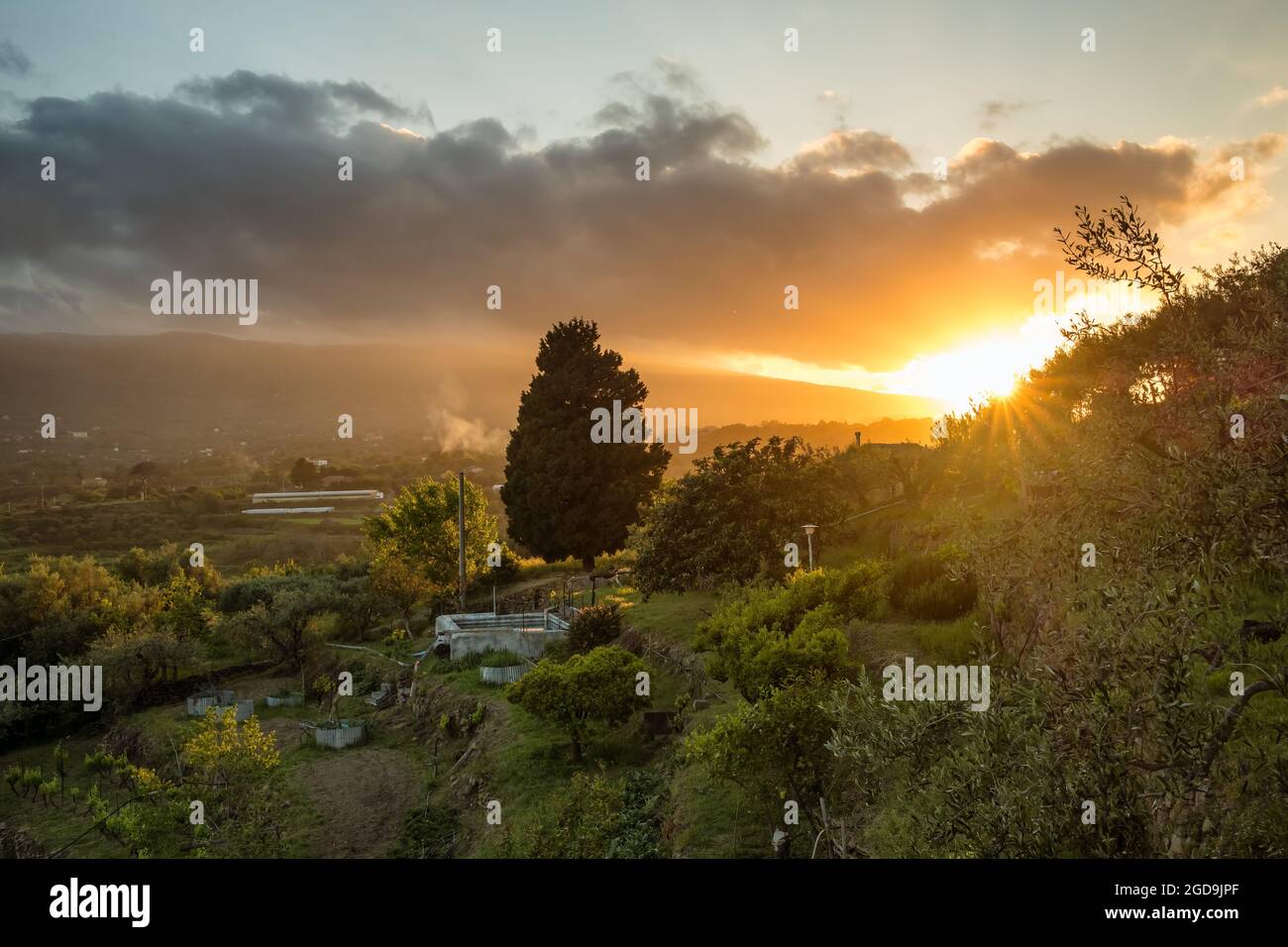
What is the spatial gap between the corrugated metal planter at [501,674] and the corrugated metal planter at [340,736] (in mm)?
4474

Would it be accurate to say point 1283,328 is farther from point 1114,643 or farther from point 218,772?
point 218,772

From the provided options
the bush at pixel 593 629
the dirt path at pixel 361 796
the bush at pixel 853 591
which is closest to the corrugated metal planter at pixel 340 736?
the dirt path at pixel 361 796

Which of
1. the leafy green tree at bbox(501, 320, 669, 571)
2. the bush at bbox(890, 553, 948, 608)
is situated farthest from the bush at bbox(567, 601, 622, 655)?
the leafy green tree at bbox(501, 320, 669, 571)

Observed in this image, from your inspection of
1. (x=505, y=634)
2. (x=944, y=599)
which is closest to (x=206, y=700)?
(x=505, y=634)

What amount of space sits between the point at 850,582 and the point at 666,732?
6157 mm

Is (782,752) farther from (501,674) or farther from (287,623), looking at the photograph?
(287,623)

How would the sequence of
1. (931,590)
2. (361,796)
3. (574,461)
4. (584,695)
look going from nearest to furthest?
1. (931,590)
2. (584,695)
3. (361,796)
4. (574,461)

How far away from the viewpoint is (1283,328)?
21.6ft

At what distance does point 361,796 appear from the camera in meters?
21.1

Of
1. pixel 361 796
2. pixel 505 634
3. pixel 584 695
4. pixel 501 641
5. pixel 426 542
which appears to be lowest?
pixel 361 796

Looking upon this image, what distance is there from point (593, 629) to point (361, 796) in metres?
9.05

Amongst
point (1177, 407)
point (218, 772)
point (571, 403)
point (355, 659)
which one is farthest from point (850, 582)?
point (571, 403)
